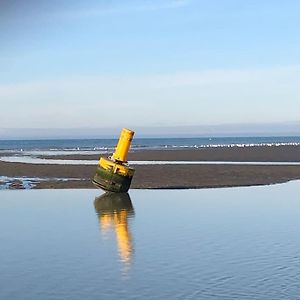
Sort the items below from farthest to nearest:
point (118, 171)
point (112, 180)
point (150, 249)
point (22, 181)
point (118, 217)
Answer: point (22, 181), point (112, 180), point (118, 171), point (118, 217), point (150, 249)

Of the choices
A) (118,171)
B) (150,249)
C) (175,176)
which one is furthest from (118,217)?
(175,176)

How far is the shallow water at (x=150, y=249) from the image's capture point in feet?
37.1

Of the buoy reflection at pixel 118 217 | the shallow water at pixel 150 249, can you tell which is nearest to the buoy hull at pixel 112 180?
the buoy reflection at pixel 118 217

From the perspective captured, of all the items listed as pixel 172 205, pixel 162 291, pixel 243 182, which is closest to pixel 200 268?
pixel 162 291

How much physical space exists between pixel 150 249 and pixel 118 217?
18.0 ft

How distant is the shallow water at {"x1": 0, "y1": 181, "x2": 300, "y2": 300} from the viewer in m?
11.3

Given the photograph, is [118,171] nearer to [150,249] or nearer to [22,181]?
[22,181]

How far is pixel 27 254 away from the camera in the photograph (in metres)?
14.1

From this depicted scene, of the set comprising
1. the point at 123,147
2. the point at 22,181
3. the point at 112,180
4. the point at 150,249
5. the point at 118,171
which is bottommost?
the point at 150,249

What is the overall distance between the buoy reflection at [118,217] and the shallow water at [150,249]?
1.1 inches

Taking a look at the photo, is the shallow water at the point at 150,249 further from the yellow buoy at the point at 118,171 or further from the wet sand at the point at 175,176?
the wet sand at the point at 175,176

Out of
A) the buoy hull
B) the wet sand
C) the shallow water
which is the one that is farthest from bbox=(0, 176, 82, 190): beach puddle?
the shallow water

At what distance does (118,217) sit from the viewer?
20.0m

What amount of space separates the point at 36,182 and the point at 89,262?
20.6 meters
